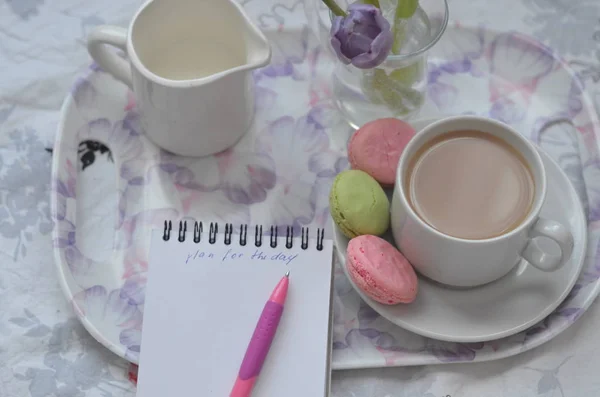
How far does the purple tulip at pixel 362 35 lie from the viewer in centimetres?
49

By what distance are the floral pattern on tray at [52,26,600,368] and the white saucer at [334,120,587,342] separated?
2 cm

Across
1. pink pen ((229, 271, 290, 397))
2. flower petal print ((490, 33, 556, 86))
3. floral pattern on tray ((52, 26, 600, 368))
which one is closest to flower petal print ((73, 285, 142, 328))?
floral pattern on tray ((52, 26, 600, 368))

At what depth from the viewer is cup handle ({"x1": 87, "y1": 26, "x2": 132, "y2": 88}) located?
1.99ft

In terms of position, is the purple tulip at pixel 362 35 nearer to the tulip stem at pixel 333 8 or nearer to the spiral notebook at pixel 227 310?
the tulip stem at pixel 333 8

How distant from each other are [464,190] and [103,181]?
12.4 inches

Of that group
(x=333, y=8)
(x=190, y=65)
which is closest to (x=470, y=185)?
(x=333, y=8)

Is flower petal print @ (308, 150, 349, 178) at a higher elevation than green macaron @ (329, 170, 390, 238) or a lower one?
lower

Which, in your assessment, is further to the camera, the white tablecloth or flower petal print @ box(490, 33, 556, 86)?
flower petal print @ box(490, 33, 556, 86)

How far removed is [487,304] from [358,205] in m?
0.13

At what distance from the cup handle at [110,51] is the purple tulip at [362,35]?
0.20m

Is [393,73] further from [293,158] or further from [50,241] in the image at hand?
[50,241]

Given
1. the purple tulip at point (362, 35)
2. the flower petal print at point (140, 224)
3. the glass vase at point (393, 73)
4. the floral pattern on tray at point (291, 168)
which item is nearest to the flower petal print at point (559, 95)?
the floral pattern on tray at point (291, 168)

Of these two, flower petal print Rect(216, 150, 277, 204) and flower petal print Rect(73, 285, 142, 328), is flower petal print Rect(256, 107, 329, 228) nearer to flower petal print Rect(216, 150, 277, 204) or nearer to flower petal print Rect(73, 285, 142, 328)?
flower petal print Rect(216, 150, 277, 204)

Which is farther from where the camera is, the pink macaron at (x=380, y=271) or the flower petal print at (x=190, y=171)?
the flower petal print at (x=190, y=171)
